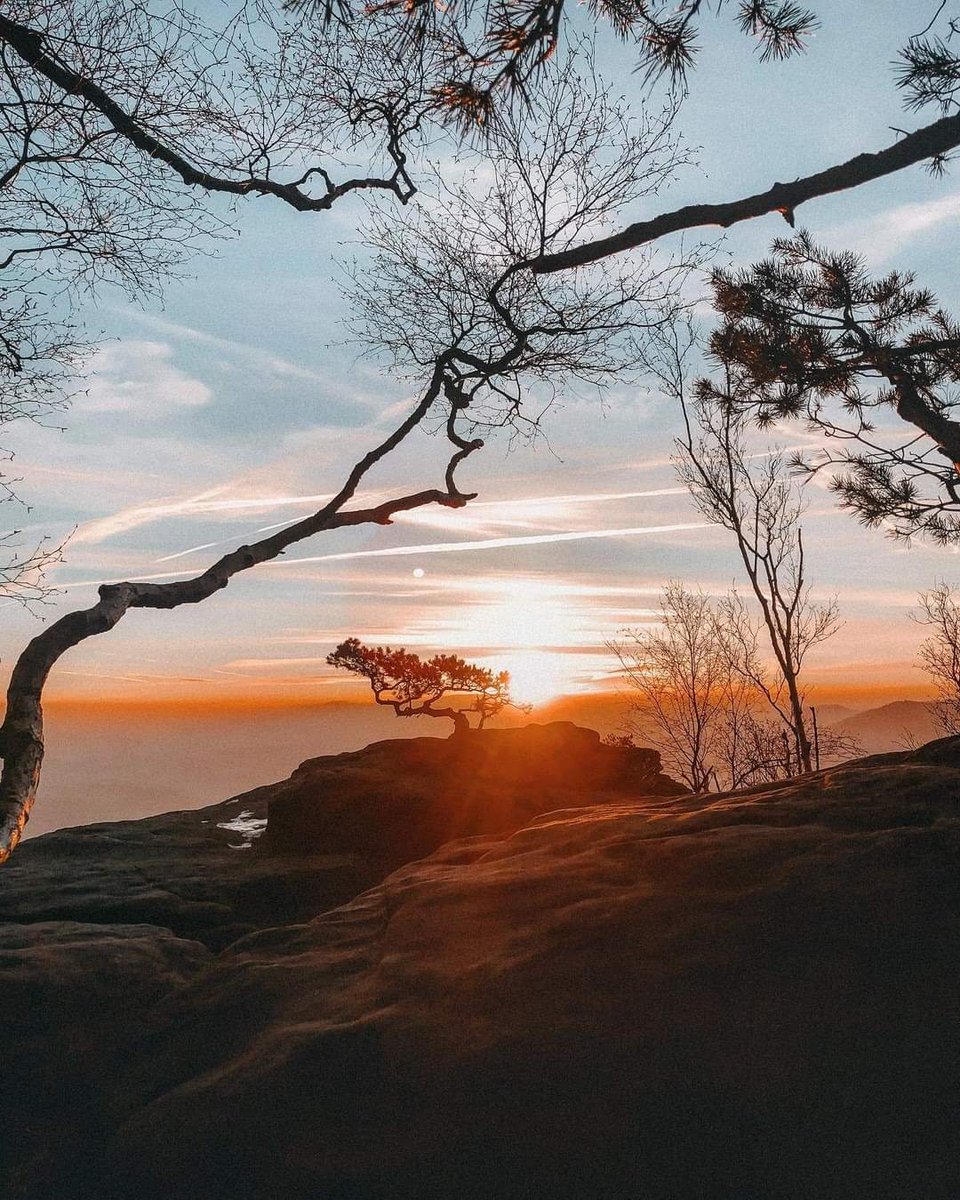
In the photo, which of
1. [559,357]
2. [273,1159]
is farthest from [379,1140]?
[559,357]

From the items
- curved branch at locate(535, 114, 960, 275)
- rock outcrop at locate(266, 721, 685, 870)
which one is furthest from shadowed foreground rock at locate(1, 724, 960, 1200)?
rock outcrop at locate(266, 721, 685, 870)

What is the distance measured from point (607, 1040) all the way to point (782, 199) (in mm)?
3319

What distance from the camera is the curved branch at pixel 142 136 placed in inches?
153

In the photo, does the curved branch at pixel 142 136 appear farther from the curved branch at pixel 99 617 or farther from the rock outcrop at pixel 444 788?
the rock outcrop at pixel 444 788

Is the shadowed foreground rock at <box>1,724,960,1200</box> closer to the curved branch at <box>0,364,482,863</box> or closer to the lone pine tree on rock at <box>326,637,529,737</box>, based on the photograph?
the curved branch at <box>0,364,482,863</box>

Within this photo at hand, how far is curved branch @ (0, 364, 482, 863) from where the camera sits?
3736mm

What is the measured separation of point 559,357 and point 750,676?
918 centimetres

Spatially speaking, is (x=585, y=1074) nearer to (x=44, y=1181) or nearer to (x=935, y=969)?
(x=935, y=969)

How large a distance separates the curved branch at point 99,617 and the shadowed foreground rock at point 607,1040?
51.1 inches

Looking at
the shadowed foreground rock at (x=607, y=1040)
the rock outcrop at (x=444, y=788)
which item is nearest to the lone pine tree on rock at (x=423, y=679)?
the rock outcrop at (x=444, y=788)

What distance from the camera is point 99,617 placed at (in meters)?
4.36

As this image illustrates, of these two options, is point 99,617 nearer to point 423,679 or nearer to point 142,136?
point 142,136

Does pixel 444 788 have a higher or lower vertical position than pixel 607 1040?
higher

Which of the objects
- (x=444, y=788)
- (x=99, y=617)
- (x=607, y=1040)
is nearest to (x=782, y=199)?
(x=607, y=1040)
